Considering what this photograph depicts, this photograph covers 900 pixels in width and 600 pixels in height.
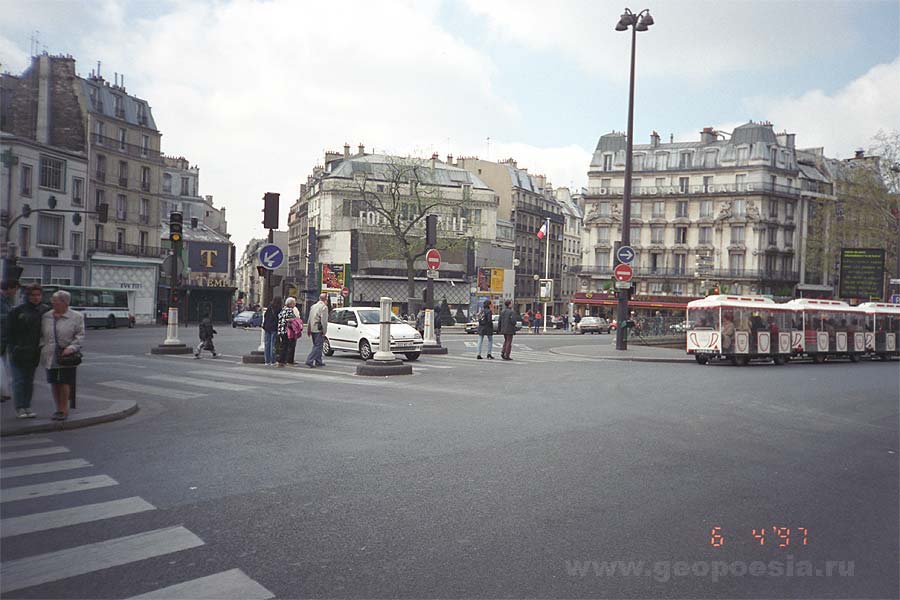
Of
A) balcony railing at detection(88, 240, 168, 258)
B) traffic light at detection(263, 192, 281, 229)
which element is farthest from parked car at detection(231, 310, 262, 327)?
traffic light at detection(263, 192, 281, 229)

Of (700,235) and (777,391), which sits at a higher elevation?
(700,235)

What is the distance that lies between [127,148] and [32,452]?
56.0 meters

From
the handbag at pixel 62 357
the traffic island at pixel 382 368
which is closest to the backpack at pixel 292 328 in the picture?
the traffic island at pixel 382 368

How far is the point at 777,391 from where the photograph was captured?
15.4 m

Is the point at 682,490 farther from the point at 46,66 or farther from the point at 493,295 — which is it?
the point at 493,295

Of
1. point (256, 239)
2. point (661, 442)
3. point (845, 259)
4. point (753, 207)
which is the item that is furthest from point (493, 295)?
point (256, 239)

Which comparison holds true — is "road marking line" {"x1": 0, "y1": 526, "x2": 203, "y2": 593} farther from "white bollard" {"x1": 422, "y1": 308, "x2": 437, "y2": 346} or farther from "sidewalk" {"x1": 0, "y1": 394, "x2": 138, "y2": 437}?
"white bollard" {"x1": 422, "y1": 308, "x2": 437, "y2": 346}

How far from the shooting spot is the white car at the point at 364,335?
20.8m

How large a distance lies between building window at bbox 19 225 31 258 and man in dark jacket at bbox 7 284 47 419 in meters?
39.2

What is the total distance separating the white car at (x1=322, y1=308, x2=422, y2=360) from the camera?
2077cm

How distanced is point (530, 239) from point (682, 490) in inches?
3590

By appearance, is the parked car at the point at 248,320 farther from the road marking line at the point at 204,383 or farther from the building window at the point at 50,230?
the road marking line at the point at 204,383

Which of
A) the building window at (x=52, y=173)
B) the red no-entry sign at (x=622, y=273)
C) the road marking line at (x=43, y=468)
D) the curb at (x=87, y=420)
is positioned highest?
the building window at (x=52, y=173)

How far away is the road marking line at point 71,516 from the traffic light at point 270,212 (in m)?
11.7
